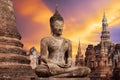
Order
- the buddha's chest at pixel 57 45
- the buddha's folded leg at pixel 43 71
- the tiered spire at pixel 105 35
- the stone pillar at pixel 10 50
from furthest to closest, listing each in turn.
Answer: the tiered spire at pixel 105 35 → the stone pillar at pixel 10 50 → the buddha's chest at pixel 57 45 → the buddha's folded leg at pixel 43 71

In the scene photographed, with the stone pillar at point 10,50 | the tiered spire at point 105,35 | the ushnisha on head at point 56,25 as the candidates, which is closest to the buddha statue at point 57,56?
the ushnisha on head at point 56,25

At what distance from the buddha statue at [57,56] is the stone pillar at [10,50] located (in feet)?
24.1

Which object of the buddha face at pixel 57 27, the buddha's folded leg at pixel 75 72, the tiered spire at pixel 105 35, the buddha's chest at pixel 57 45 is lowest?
the buddha's folded leg at pixel 75 72

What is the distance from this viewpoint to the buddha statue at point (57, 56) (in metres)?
7.93

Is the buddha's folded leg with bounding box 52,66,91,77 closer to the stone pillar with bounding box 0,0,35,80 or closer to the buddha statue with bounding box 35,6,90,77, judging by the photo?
the buddha statue with bounding box 35,6,90,77

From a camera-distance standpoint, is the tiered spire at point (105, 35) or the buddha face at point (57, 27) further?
the tiered spire at point (105, 35)

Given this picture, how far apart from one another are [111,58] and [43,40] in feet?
204

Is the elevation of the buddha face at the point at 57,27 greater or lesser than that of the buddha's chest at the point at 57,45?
greater

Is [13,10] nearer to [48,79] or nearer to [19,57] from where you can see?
[19,57]

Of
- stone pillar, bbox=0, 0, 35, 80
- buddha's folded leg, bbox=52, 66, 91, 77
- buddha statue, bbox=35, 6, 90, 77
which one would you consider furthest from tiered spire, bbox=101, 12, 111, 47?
buddha's folded leg, bbox=52, 66, 91, 77

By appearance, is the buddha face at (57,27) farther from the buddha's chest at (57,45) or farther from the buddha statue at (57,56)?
the buddha's chest at (57,45)

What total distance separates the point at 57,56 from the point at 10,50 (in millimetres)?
8669

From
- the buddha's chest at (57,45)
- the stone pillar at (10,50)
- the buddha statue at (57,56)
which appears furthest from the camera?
the stone pillar at (10,50)

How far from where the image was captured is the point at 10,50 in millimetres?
16812
